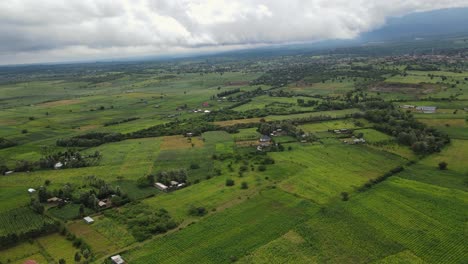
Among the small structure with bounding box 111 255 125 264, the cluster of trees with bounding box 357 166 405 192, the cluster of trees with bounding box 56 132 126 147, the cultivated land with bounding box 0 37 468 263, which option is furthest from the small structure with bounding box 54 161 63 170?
the cluster of trees with bounding box 357 166 405 192

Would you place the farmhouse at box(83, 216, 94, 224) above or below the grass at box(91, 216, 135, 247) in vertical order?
above

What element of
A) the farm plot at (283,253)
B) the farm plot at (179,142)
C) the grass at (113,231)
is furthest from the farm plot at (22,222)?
the farm plot at (179,142)

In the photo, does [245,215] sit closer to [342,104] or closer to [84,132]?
[84,132]

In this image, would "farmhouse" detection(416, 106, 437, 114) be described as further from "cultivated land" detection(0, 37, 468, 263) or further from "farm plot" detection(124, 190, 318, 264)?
"farm plot" detection(124, 190, 318, 264)

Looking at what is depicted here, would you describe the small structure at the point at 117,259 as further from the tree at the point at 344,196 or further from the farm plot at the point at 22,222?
the tree at the point at 344,196

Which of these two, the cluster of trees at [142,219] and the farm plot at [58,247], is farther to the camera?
the cluster of trees at [142,219]
